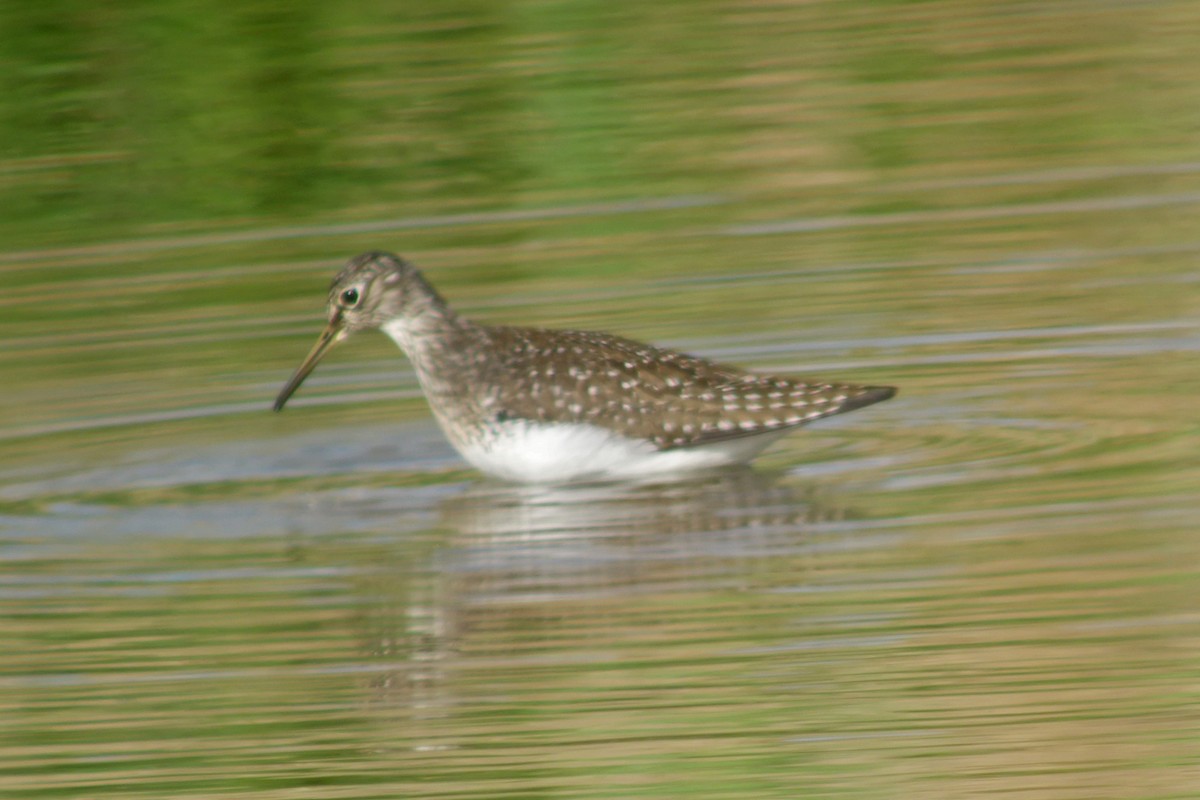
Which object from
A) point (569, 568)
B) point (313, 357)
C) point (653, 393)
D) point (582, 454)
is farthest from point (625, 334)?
point (569, 568)

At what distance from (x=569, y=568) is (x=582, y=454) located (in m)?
1.28

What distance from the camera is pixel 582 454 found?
1094 cm

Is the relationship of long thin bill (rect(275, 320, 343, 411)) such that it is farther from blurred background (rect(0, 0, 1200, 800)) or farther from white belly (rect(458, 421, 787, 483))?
white belly (rect(458, 421, 787, 483))

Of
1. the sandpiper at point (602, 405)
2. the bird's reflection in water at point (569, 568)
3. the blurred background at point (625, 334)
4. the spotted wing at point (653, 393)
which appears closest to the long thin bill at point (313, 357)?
the blurred background at point (625, 334)

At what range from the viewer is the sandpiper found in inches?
427

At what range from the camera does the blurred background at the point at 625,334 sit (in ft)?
26.8

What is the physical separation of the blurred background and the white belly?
116mm

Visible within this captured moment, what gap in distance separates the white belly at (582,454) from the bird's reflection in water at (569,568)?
0.26 ft

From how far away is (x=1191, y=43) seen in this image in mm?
19281

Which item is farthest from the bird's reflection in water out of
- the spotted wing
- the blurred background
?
the spotted wing

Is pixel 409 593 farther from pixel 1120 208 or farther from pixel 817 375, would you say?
pixel 1120 208

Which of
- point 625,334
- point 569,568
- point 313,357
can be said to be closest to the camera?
point 569,568

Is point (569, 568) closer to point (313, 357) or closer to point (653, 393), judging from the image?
point (653, 393)

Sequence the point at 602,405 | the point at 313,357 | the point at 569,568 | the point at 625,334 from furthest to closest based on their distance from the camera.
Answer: the point at 625,334 < the point at 313,357 < the point at 602,405 < the point at 569,568
